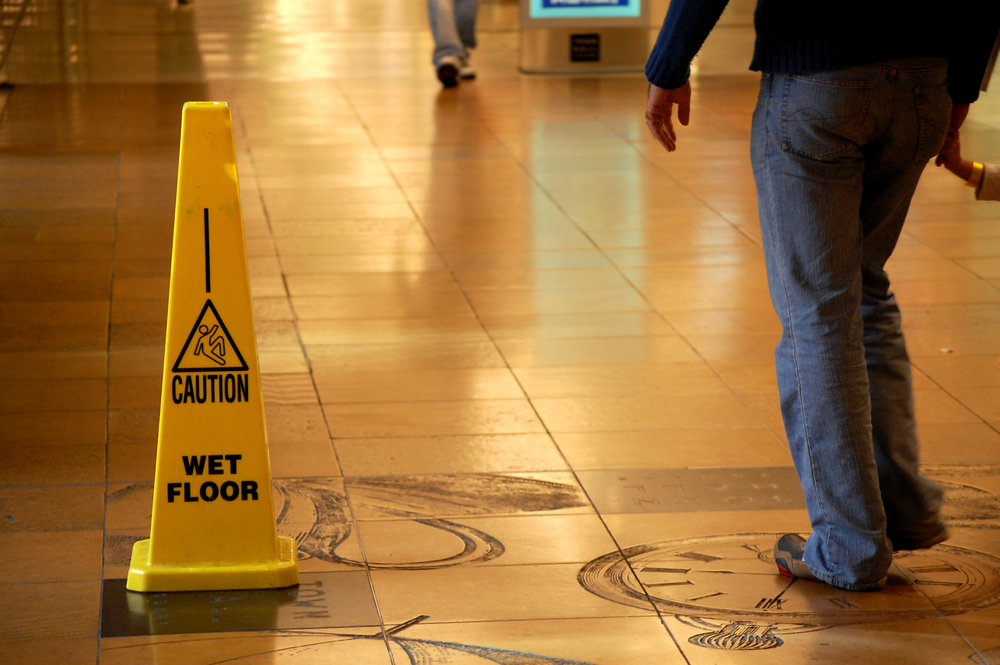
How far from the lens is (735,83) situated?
11.9 metres

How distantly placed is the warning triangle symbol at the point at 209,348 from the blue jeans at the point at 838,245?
1.24m

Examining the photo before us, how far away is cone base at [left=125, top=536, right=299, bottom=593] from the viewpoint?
3016 mm

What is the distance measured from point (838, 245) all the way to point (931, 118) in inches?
13.5

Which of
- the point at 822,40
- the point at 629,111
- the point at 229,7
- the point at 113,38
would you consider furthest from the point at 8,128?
the point at 229,7

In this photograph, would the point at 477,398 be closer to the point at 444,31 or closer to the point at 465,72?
the point at 444,31

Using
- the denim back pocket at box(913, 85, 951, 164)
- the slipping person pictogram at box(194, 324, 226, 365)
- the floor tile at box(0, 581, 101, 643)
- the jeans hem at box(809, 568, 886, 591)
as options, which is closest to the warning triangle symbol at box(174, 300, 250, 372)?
the slipping person pictogram at box(194, 324, 226, 365)

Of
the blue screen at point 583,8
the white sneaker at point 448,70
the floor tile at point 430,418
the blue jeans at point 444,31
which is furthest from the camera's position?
the blue screen at point 583,8

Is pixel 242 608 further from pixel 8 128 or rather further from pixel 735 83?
pixel 735 83

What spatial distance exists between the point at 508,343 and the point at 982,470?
1.90 metres

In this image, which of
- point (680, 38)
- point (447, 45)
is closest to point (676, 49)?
point (680, 38)

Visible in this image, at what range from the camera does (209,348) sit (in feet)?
9.98

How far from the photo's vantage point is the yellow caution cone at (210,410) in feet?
9.94

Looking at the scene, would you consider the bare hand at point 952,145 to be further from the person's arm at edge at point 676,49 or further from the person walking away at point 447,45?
the person walking away at point 447,45

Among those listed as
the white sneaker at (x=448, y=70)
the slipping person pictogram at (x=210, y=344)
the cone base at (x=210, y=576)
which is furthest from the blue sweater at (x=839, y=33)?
the white sneaker at (x=448, y=70)
